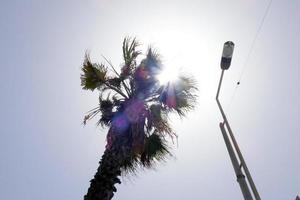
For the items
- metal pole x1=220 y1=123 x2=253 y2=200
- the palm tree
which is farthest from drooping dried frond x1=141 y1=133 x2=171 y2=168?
metal pole x1=220 y1=123 x2=253 y2=200

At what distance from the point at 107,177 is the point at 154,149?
2.61 metres

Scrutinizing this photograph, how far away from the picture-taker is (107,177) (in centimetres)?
618

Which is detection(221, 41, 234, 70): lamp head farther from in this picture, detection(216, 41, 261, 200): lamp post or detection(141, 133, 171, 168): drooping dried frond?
detection(141, 133, 171, 168): drooping dried frond

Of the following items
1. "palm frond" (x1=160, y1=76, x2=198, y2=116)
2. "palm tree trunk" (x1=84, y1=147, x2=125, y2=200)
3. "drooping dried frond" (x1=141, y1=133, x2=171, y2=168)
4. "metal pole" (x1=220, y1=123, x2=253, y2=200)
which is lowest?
"metal pole" (x1=220, y1=123, x2=253, y2=200)

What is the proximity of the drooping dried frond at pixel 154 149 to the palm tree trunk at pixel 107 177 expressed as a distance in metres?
1.78

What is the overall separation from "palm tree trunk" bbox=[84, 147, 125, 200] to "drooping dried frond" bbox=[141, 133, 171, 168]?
5.85ft

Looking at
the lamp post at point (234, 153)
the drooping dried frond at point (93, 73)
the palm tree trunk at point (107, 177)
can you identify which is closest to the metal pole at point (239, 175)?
the lamp post at point (234, 153)

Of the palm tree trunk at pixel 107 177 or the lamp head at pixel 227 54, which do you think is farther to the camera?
the lamp head at pixel 227 54

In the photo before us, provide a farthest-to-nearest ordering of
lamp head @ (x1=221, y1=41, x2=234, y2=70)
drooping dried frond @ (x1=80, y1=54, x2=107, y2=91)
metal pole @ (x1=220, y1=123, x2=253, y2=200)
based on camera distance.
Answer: drooping dried frond @ (x1=80, y1=54, x2=107, y2=91) → lamp head @ (x1=221, y1=41, x2=234, y2=70) → metal pole @ (x1=220, y1=123, x2=253, y2=200)

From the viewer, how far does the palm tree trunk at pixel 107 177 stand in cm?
591

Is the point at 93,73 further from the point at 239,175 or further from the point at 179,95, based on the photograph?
the point at 239,175

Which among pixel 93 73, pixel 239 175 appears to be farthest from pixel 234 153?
pixel 93 73

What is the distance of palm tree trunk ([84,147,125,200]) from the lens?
5907mm

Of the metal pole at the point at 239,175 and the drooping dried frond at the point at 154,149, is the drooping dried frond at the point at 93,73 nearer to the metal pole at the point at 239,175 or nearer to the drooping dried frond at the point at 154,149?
the drooping dried frond at the point at 154,149
